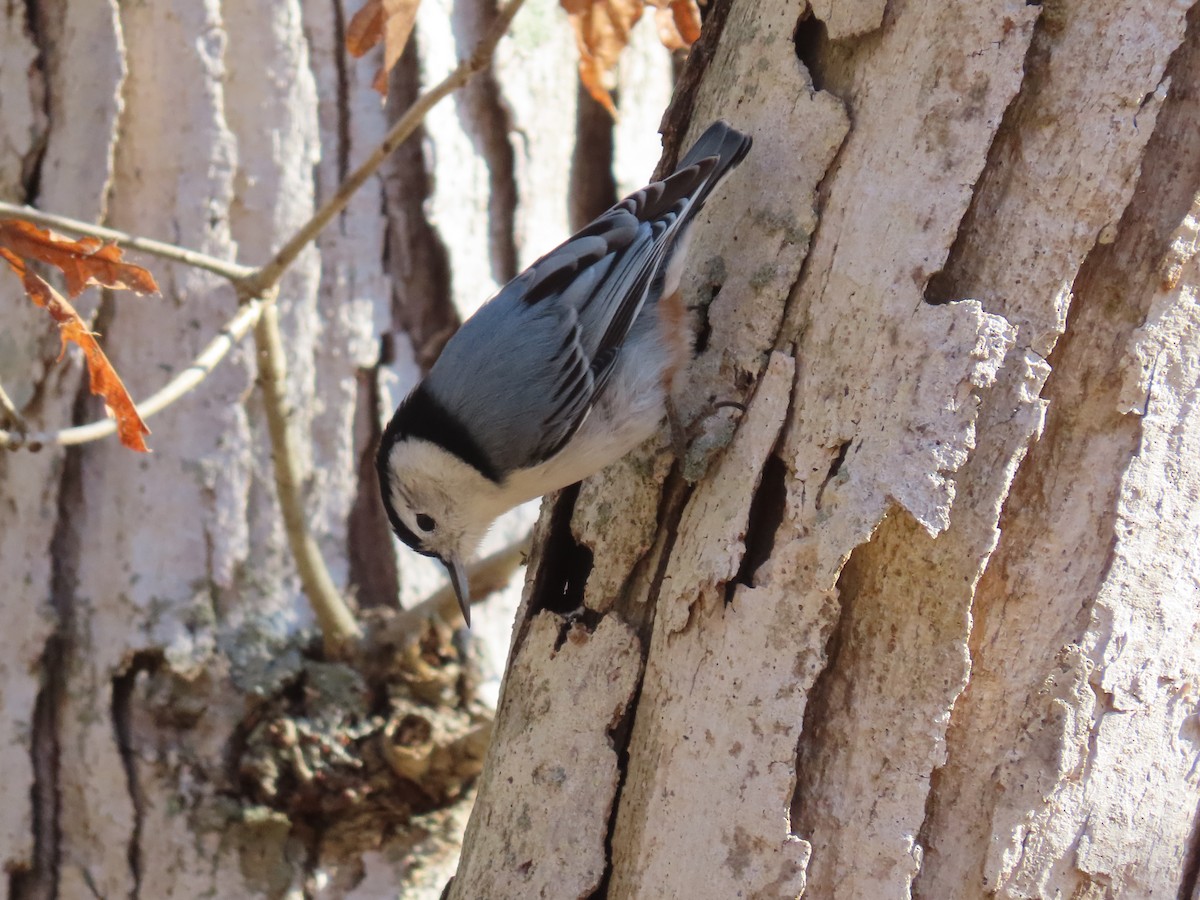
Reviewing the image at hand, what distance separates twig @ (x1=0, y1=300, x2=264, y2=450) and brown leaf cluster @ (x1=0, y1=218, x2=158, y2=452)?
1.0 inches

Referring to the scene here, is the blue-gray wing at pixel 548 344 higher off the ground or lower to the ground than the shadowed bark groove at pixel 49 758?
higher

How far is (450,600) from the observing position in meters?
2.00

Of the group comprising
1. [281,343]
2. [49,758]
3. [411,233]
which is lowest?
[49,758]

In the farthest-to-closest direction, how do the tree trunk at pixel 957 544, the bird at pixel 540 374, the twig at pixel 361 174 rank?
the bird at pixel 540 374, the twig at pixel 361 174, the tree trunk at pixel 957 544

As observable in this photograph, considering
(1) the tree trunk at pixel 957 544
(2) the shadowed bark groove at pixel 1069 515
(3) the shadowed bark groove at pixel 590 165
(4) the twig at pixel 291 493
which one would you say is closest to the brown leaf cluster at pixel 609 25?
(3) the shadowed bark groove at pixel 590 165

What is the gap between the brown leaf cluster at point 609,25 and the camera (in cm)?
199

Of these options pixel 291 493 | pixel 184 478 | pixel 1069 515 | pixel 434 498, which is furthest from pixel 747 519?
pixel 184 478

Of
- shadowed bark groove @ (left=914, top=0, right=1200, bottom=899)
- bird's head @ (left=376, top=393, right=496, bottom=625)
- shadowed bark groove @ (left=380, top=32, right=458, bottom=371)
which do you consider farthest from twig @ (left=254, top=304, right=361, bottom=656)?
shadowed bark groove @ (left=914, top=0, right=1200, bottom=899)

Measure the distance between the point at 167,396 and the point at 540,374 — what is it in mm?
579

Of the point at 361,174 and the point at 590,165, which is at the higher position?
the point at 590,165

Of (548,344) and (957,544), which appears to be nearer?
(957,544)

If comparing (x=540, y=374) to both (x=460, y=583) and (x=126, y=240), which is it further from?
(x=126, y=240)

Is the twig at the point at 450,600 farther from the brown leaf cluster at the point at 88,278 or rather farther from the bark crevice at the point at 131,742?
the brown leaf cluster at the point at 88,278

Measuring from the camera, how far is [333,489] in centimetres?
211
